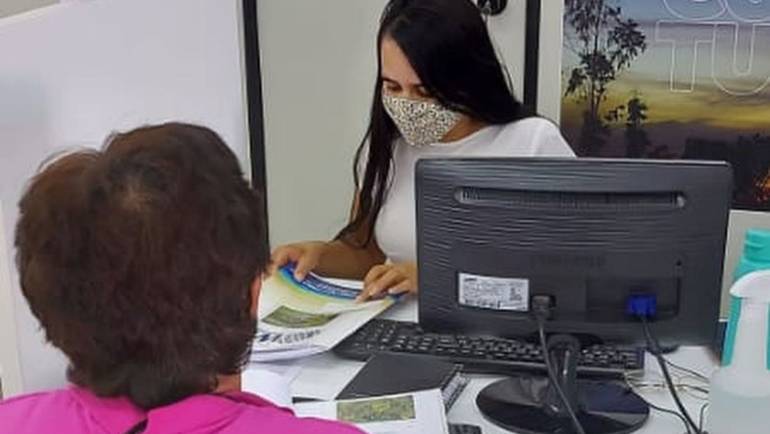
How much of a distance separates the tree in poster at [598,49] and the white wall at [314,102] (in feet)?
0.62

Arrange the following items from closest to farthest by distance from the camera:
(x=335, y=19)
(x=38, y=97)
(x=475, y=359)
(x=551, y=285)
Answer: (x=38, y=97) → (x=551, y=285) → (x=475, y=359) → (x=335, y=19)

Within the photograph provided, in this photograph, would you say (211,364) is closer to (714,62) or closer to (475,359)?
(475,359)

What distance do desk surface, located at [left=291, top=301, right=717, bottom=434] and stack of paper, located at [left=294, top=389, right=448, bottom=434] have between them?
0.06 metres

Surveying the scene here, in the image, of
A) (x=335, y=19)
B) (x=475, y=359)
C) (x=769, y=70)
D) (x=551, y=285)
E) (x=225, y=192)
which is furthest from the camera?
(x=335, y=19)

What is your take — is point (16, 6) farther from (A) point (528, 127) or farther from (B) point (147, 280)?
(B) point (147, 280)

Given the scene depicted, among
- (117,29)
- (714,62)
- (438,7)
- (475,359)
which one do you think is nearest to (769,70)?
(714,62)

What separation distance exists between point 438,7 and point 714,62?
0.93 metres

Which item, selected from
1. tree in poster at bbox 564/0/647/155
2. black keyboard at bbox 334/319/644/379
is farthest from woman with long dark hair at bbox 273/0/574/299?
tree in poster at bbox 564/0/647/155

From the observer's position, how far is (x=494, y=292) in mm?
1407

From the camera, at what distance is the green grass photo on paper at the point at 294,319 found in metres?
1.70

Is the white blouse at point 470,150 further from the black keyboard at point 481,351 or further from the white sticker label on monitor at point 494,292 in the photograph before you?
the white sticker label on monitor at point 494,292

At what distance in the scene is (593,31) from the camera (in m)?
2.69

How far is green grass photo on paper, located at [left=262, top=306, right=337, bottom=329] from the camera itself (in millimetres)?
1697

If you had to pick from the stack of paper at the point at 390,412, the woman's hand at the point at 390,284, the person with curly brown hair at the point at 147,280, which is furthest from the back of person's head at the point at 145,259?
the woman's hand at the point at 390,284
